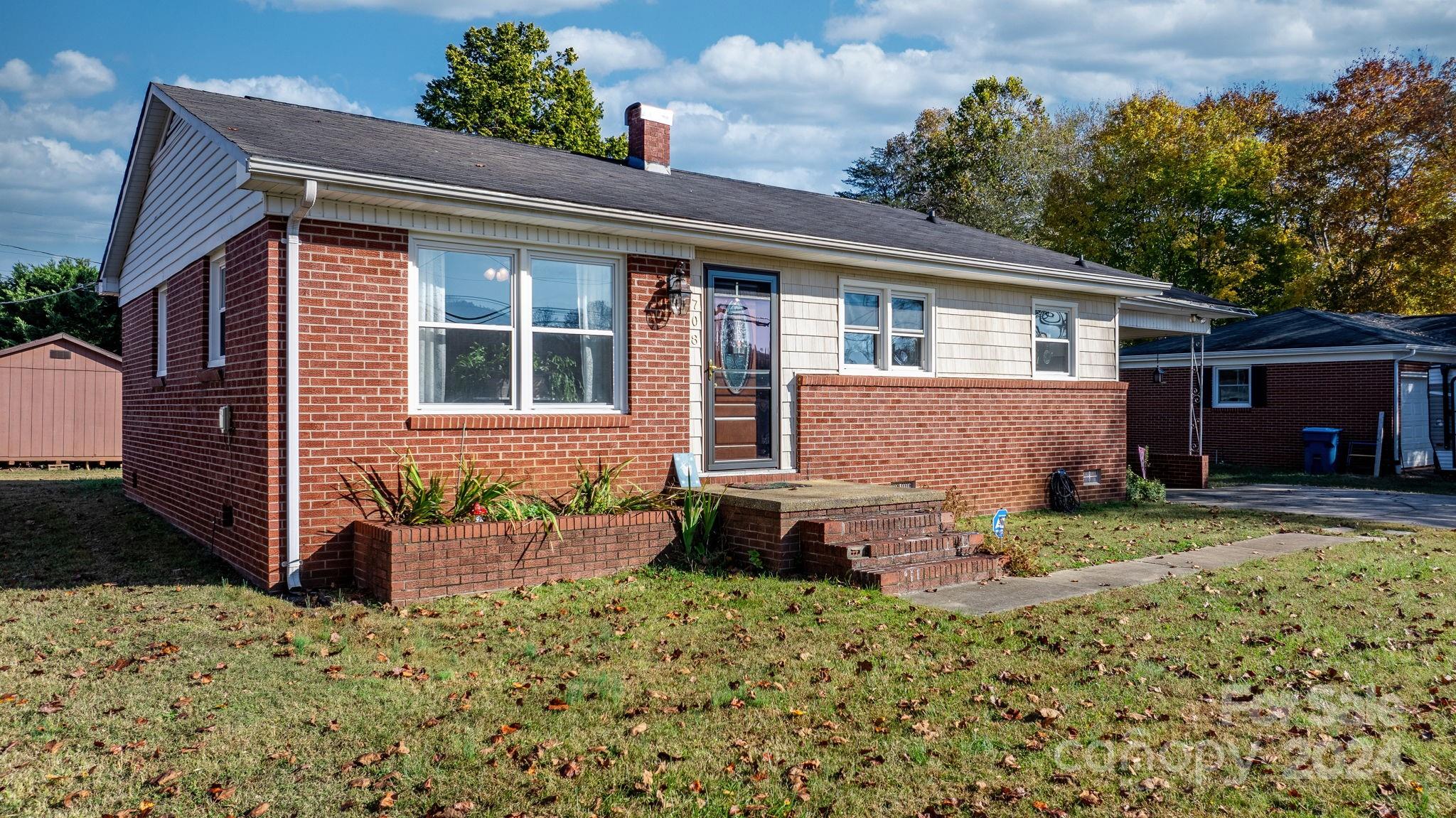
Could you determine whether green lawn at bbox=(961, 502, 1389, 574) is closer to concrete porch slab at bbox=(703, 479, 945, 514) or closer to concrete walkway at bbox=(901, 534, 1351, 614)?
concrete walkway at bbox=(901, 534, 1351, 614)

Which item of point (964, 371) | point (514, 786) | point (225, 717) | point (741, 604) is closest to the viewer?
point (514, 786)

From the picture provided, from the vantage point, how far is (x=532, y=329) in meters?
8.74

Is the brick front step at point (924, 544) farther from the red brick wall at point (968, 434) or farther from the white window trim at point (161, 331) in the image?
the white window trim at point (161, 331)

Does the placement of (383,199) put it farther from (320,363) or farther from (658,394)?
(658,394)

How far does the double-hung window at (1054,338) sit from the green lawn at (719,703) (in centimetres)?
595

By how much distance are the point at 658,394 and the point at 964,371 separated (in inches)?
186

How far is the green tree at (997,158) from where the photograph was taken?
38031 mm

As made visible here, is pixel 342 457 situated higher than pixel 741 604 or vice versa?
pixel 342 457

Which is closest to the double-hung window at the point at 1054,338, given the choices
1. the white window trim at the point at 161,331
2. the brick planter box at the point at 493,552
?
the brick planter box at the point at 493,552

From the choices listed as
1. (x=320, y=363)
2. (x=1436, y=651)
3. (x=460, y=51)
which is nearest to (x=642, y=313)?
(x=320, y=363)

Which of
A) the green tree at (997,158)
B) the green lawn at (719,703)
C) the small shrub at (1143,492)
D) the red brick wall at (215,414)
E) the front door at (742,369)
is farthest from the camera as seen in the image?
the green tree at (997,158)

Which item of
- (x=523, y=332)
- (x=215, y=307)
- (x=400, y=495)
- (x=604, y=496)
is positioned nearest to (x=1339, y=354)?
(x=604, y=496)

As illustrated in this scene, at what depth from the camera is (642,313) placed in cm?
934

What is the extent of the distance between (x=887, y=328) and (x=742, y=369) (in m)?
2.28
